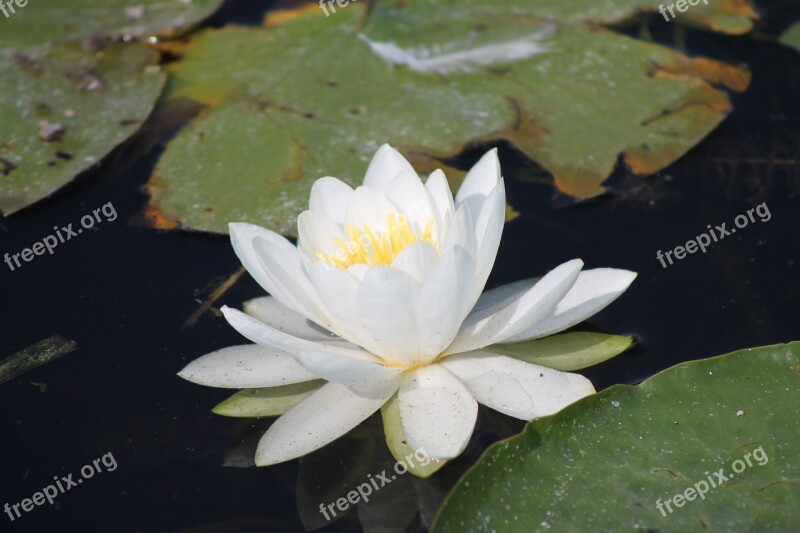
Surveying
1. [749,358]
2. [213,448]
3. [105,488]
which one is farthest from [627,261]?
[105,488]

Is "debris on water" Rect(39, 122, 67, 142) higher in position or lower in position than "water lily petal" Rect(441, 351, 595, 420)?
higher

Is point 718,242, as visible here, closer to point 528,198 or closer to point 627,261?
point 627,261

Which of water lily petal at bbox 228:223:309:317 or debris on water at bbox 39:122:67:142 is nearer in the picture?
water lily petal at bbox 228:223:309:317

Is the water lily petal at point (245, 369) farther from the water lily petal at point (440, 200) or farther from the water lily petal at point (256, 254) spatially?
the water lily petal at point (440, 200)

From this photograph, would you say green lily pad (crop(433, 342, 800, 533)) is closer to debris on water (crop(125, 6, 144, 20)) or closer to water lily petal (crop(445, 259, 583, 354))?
water lily petal (crop(445, 259, 583, 354))
